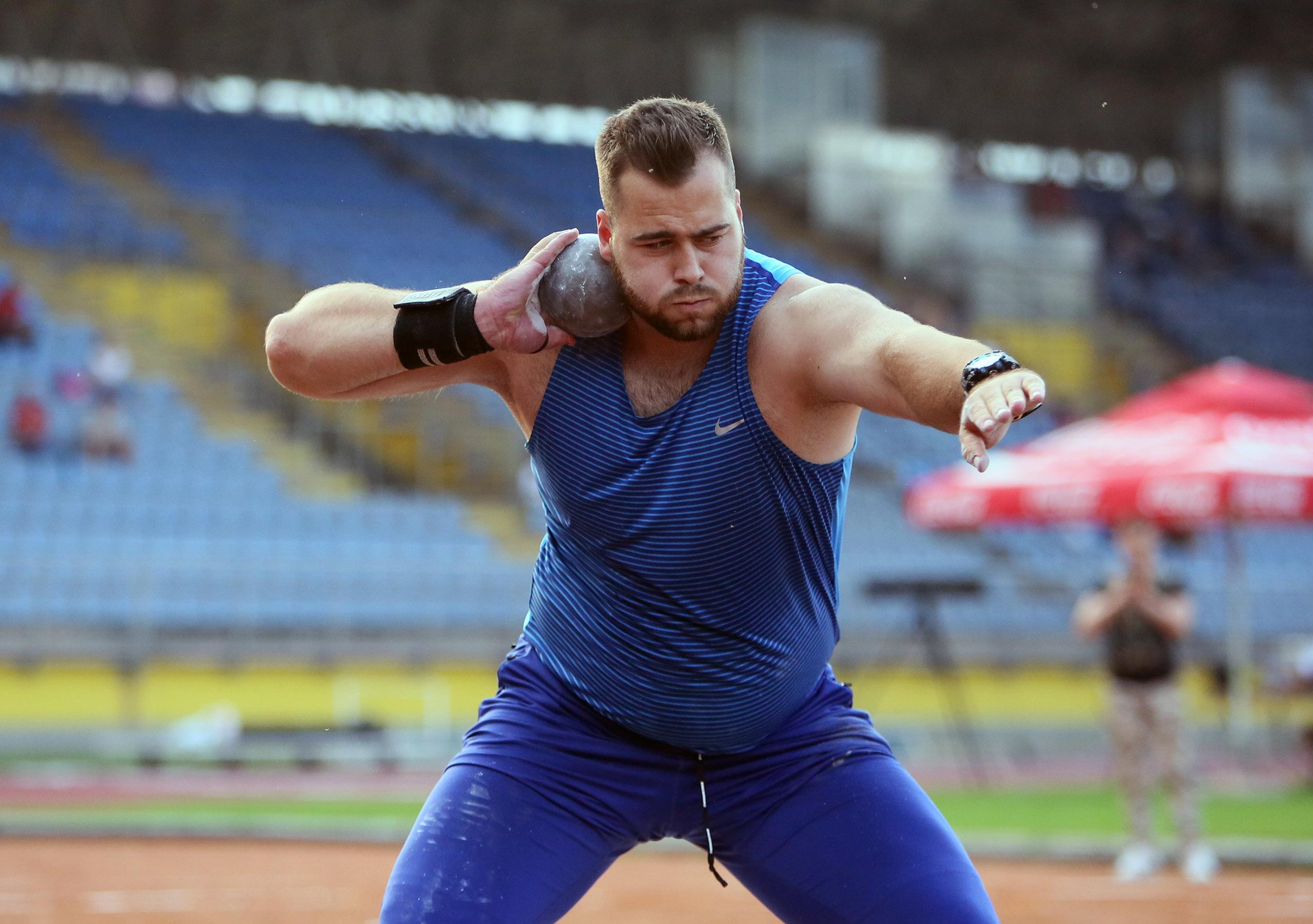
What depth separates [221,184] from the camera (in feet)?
69.3

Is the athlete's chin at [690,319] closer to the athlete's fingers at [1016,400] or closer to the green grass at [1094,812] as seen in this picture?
the athlete's fingers at [1016,400]

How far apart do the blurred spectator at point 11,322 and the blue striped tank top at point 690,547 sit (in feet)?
48.1

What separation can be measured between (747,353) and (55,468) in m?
13.6

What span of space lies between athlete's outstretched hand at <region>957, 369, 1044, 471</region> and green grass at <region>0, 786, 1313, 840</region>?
795 cm

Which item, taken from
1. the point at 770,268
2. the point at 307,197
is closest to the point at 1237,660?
the point at 770,268

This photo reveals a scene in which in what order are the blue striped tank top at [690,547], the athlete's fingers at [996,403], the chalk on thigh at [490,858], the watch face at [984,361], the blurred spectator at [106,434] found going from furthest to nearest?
the blurred spectator at [106,434] → the blue striped tank top at [690,547] → the chalk on thigh at [490,858] → the watch face at [984,361] → the athlete's fingers at [996,403]

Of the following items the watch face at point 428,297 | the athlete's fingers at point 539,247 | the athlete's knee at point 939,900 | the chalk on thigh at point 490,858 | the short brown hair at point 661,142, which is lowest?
the athlete's knee at point 939,900

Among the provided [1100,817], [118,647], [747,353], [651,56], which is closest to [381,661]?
[118,647]

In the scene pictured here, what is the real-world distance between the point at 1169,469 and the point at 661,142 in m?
8.61

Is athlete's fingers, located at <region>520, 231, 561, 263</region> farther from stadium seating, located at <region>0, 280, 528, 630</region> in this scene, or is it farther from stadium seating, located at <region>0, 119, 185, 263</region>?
stadium seating, located at <region>0, 119, 185, 263</region>

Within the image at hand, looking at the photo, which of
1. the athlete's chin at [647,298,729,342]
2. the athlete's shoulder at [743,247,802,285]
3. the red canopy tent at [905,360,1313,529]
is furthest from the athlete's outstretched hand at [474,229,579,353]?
the red canopy tent at [905,360,1313,529]

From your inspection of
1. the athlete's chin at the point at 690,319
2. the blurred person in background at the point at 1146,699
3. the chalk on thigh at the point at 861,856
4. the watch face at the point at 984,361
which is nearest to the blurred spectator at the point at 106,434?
the blurred person in background at the point at 1146,699

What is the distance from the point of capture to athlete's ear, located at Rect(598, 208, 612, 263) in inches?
134

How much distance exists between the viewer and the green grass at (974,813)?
10461mm
